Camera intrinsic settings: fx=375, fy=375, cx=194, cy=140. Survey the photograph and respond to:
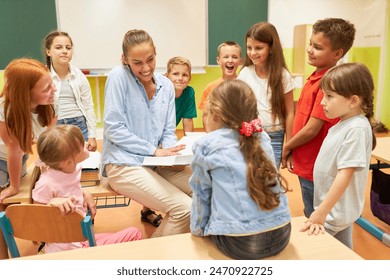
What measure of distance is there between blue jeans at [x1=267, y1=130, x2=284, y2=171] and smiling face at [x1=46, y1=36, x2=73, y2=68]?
171 centimetres

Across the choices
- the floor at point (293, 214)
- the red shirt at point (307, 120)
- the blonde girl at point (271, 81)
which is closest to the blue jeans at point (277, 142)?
the blonde girl at point (271, 81)

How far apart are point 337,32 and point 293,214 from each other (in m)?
1.52

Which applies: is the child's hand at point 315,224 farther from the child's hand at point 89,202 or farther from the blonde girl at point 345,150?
the child's hand at point 89,202

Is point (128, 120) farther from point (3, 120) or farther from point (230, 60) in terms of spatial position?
point (230, 60)

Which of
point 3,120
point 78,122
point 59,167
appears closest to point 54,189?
point 59,167

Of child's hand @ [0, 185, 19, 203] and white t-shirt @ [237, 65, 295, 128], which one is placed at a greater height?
white t-shirt @ [237, 65, 295, 128]

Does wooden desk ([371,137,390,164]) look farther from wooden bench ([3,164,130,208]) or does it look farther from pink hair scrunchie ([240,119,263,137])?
wooden bench ([3,164,130,208])

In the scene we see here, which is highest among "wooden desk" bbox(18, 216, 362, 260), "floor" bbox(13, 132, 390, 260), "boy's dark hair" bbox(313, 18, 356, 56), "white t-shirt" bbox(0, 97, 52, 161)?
"boy's dark hair" bbox(313, 18, 356, 56)

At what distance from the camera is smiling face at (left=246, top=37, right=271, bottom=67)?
2.14m

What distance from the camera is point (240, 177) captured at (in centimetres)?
121

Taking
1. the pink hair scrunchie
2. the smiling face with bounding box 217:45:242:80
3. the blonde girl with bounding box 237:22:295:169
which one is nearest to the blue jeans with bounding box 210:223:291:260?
the pink hair scrunchie

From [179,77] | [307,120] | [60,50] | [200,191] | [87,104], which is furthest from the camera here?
[87,104]

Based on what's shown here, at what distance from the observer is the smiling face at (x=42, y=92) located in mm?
1838

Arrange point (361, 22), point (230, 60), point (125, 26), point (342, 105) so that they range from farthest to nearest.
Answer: point (361, 22)
point (125, 26)
point (230, 60)
point (342, 105)
